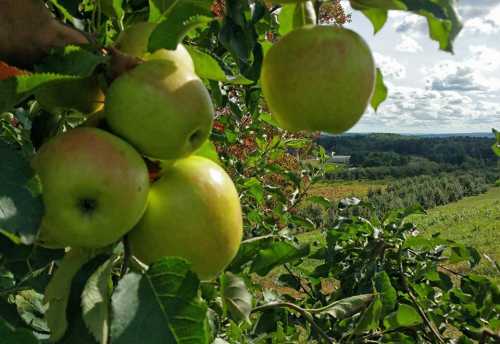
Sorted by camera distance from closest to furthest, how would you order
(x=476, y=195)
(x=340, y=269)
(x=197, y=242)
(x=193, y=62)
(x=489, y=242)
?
(x=197, y=242) < (x=193, y=62) < (x=340, y=269) < (x=489, y=242) < (x=476, y=195)

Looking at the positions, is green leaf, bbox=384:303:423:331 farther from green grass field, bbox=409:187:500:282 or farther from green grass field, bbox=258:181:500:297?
green grass field, bbox=409:187:500:282

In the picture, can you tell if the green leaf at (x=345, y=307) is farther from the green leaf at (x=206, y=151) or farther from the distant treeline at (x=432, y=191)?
the distant treeline at (x=432, y=191)

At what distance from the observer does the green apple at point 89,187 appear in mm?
715

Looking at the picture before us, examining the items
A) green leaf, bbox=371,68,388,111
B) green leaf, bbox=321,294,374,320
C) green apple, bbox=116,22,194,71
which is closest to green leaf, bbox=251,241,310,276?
green leaf, bbox=321,294,374,320

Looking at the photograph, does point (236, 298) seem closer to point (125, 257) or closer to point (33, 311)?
point (125, 257)

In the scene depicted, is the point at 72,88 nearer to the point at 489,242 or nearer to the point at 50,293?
the point at 50,293

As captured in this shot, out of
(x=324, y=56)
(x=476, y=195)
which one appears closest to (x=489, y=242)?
(x=476, y=195)

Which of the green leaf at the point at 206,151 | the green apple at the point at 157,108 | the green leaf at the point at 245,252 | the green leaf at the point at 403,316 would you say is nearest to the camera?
the green apple at the point at 157,108

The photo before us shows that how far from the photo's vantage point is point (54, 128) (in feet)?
3.25

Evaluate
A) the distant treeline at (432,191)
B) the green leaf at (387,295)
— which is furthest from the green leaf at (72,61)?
the distant treeline at (432,191)

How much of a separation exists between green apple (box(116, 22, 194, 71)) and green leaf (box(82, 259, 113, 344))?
A: 319 mm

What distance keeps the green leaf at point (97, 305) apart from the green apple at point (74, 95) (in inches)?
10.0

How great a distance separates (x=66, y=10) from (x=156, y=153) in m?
0.43

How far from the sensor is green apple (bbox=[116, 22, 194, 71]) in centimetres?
83
